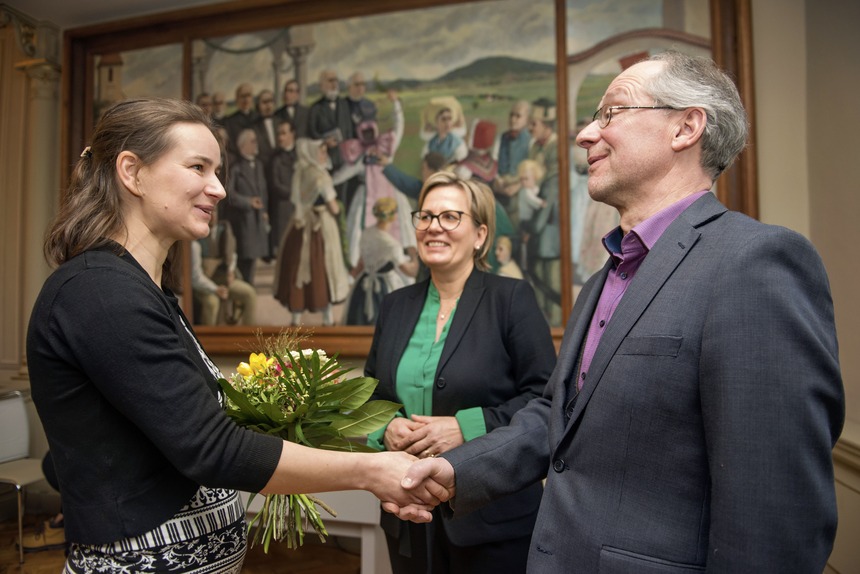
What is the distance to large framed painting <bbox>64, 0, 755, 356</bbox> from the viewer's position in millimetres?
3869

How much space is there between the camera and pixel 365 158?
14.0 ft

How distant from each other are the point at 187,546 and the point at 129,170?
0.96 m

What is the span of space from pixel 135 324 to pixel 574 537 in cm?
106

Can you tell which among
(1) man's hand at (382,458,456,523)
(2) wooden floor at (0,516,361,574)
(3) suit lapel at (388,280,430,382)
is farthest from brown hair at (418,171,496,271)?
(2) wooden floor at (0,516,361,574)

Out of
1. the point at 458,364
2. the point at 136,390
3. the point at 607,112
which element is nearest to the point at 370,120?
the point at 458,364

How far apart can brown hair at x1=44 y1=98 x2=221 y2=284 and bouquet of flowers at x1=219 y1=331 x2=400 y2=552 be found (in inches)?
20.0

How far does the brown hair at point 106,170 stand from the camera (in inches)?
60.9

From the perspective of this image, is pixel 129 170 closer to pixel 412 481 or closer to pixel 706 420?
pixel 412 481

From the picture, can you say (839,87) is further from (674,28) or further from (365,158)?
(365,158)

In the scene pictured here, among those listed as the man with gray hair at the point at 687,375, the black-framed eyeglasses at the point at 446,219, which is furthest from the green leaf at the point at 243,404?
the black-framed eyeglasses at the point at 446,219

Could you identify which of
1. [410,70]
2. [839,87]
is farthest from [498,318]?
[410,70]

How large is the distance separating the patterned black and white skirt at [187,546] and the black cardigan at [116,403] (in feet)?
0.16

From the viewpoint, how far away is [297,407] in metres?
1.68

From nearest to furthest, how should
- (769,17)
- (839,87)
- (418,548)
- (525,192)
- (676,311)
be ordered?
1. (676,311)
2. (418,548)
3. (839,87)
4. (769,17)
5. (525,192)
